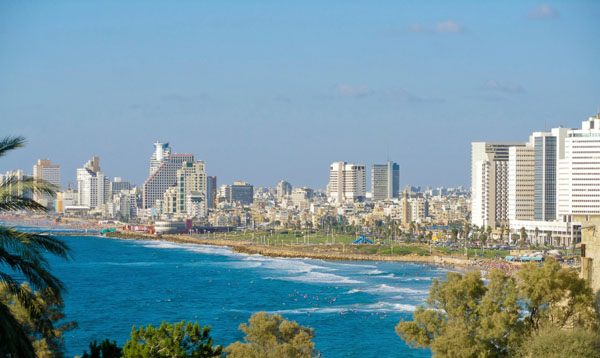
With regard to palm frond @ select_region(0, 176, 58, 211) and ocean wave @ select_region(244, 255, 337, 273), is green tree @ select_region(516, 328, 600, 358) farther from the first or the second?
ocean wave @ select_region(244, 255, 337, 273)

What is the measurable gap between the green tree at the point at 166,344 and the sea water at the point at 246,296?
75.9 ft

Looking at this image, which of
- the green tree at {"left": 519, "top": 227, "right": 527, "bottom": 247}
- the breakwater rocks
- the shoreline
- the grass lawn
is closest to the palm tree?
the shoreline

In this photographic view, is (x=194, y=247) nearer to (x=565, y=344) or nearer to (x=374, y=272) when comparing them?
(x=374, y=272)

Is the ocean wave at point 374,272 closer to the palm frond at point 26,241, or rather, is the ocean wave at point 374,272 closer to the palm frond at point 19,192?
the palm frond at point 26,241

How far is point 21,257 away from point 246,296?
164 ft

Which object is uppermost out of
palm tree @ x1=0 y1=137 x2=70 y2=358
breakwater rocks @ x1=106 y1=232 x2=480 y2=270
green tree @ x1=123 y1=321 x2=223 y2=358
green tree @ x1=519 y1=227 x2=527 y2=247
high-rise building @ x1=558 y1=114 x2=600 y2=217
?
high-rise building @ x1=558 y1=114 x2=600 y2=217

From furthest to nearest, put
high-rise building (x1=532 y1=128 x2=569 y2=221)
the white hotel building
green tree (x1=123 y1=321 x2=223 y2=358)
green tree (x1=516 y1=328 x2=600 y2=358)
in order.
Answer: high-rise building (x1=532 y1=128 x2=569 y2=221)
the white hotel building
green tree (x1=516 y1=328 x2=600 y2=358)
green tree (x1=123 y1=321 x2=223 y2=358)

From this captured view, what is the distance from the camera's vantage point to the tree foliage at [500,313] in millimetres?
16250

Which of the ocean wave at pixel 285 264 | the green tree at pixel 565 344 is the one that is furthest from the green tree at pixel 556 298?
the ocean wave at pixel 285 264

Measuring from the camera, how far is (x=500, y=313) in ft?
53.9

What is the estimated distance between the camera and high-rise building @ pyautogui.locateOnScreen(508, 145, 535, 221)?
368 feet

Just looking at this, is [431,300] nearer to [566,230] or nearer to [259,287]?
[259,287]

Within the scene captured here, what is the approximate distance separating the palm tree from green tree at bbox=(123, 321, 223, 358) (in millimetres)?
3893

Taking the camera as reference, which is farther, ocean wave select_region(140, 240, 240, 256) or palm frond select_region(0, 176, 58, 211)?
ocean wave select_region(140, 240, 240, 256)
